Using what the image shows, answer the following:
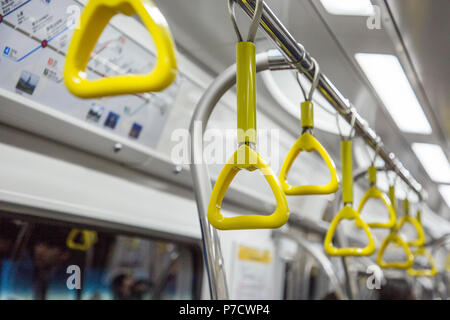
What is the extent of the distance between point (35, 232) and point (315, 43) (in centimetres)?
165

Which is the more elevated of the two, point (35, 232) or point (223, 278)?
point (35, 232)

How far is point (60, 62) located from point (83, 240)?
1.29 metres

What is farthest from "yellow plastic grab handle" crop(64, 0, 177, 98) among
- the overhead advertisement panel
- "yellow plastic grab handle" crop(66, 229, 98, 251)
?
"yellow plastic grab handle" crop(66, 229, 98, 251)

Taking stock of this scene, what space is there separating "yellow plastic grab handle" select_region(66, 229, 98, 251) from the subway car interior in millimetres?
12

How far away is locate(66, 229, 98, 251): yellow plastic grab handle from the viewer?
2412 millimetres

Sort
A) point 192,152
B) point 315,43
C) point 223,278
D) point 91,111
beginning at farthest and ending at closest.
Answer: point 315,43
point 91,111
point 192,152
point 223,278

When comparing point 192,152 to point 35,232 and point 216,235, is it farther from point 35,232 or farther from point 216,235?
point 35,232

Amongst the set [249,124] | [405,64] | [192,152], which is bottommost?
[249,124]

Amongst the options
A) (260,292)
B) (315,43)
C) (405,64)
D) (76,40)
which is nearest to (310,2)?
(315,43)

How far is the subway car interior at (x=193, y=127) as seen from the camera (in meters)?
1.01

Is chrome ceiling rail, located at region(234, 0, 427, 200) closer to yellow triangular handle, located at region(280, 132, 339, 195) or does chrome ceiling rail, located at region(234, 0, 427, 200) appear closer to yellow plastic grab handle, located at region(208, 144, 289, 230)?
yellow triangular handle, located at region(280, 132, 339, 195)

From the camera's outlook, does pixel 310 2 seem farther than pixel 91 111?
No

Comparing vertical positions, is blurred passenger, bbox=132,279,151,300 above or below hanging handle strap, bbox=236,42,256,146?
below

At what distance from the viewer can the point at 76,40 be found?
0.62 meters
